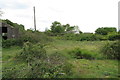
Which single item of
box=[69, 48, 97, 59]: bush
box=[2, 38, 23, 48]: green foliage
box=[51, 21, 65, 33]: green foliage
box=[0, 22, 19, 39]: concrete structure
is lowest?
box=[69, 48, 97, 59]: bush

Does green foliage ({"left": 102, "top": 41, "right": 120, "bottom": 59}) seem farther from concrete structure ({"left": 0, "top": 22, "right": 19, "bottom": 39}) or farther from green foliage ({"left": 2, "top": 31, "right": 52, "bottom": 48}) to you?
concrete structure ({"left": 0, "top": 22, "right": 19, "bottom": 39})

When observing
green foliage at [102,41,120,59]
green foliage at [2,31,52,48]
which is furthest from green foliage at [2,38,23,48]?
green foliage at [102,41,120,59]

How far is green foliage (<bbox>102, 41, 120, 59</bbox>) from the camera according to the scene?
680 centimetres

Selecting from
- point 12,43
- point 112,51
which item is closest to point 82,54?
point 112,51

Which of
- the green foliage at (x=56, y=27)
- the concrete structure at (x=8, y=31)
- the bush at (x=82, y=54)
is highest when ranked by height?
the green foliage at (x=56, y=27)

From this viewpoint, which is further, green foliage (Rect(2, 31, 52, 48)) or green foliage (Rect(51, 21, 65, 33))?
green foliage (Rect(51, 21, 65, 33))

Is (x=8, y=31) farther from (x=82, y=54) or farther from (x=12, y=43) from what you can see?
(x=82, y=54)

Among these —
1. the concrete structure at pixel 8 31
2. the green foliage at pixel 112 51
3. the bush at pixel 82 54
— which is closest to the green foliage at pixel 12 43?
the concrete structure at pixel 8 31

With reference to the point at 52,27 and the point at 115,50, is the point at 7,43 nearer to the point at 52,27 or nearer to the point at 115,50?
the point at 115,50

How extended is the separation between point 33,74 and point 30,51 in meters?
2.45

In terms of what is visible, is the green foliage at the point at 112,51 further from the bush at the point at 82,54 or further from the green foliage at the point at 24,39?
the green foliage at the point at 24,39

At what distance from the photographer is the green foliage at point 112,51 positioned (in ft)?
22.3

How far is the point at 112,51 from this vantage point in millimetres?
6875

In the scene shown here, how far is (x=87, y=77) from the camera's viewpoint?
4.50m
